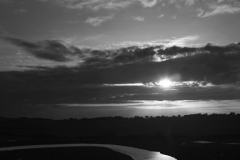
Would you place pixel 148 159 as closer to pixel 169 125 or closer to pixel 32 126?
pixel 169 125

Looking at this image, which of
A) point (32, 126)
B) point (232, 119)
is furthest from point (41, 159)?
point (232, 119)

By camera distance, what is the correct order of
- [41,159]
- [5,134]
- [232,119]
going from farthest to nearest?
1. [232,119]
2. [5,134]
3. [41,159]

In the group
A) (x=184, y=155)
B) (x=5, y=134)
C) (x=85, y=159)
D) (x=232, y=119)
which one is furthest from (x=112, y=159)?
(x=232, y=119)

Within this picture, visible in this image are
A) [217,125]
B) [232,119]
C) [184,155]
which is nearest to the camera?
[184,155]

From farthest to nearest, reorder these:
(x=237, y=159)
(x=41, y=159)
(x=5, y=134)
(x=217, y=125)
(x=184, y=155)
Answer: (x=217, y=125), (x=5, y=134), (x=184, y=155), (x=41, y=159), (x=237, y=159)

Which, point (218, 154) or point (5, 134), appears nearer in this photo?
point (218, 154)

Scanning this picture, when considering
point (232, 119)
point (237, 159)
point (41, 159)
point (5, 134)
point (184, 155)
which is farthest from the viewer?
point (232, 119)

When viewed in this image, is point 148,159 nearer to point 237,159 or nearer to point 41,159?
point 237,159

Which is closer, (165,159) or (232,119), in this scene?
(165,159)
